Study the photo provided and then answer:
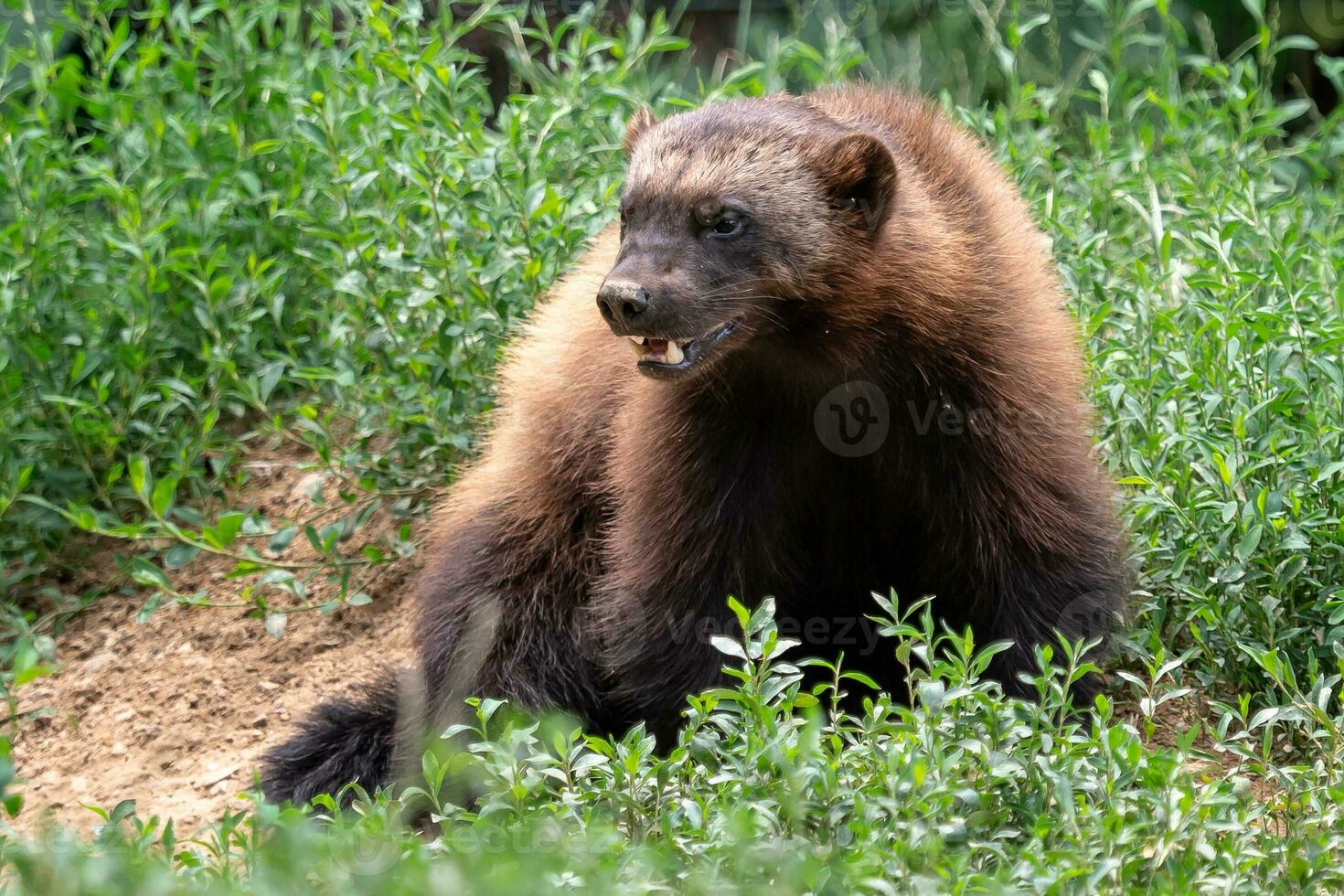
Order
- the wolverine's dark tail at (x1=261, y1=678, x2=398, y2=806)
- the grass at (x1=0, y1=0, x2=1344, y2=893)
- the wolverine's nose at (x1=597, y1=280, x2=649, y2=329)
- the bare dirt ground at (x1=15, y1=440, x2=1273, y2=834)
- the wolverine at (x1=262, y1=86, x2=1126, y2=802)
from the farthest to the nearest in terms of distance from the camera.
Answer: the bare dirt ground at (x1=15, y1=440, x2=1273, y2=834)
the wolverine's dark tail at (x1=261, y1=678, x2=398, y2=806)
the wolverine at (x1=262, y1=86, x2=1126, y2=802)
the wolverine's nose at (x1=597, y1=280, x2=649, y2=329)
the grass at (x1=0, y1=0, x2=1344, y2=893)

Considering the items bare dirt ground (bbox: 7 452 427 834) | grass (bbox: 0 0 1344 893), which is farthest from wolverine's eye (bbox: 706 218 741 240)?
bare dirt ground (bbox: 7 452 427 834)

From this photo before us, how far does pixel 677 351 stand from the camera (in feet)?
11.5

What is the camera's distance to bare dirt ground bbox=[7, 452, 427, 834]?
14.5 feet

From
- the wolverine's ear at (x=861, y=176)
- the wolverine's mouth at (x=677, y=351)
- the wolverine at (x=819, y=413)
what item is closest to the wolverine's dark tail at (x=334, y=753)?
the wolverine at (x=819, y=413)

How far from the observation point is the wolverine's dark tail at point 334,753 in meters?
4.09

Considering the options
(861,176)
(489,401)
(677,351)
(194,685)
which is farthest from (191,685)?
(861,176)

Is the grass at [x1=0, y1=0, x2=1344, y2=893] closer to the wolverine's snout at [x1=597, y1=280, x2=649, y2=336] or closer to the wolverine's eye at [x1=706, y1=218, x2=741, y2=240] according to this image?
the wolverine's snout at [x1=597, y1=280, x2=649, y2=336]

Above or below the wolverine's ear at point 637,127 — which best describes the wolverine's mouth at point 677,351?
below

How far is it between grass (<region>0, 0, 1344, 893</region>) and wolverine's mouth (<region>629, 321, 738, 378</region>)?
661 millimetres

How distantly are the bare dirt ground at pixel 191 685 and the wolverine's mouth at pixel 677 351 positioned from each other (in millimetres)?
1584

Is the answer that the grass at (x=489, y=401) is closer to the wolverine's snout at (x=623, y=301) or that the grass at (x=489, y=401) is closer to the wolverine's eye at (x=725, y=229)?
the wolverine's snout at (x=623, y=301)

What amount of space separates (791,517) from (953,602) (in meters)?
0.49

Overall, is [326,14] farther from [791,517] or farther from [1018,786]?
[1018,786]

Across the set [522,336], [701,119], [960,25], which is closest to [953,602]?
[701,119]
